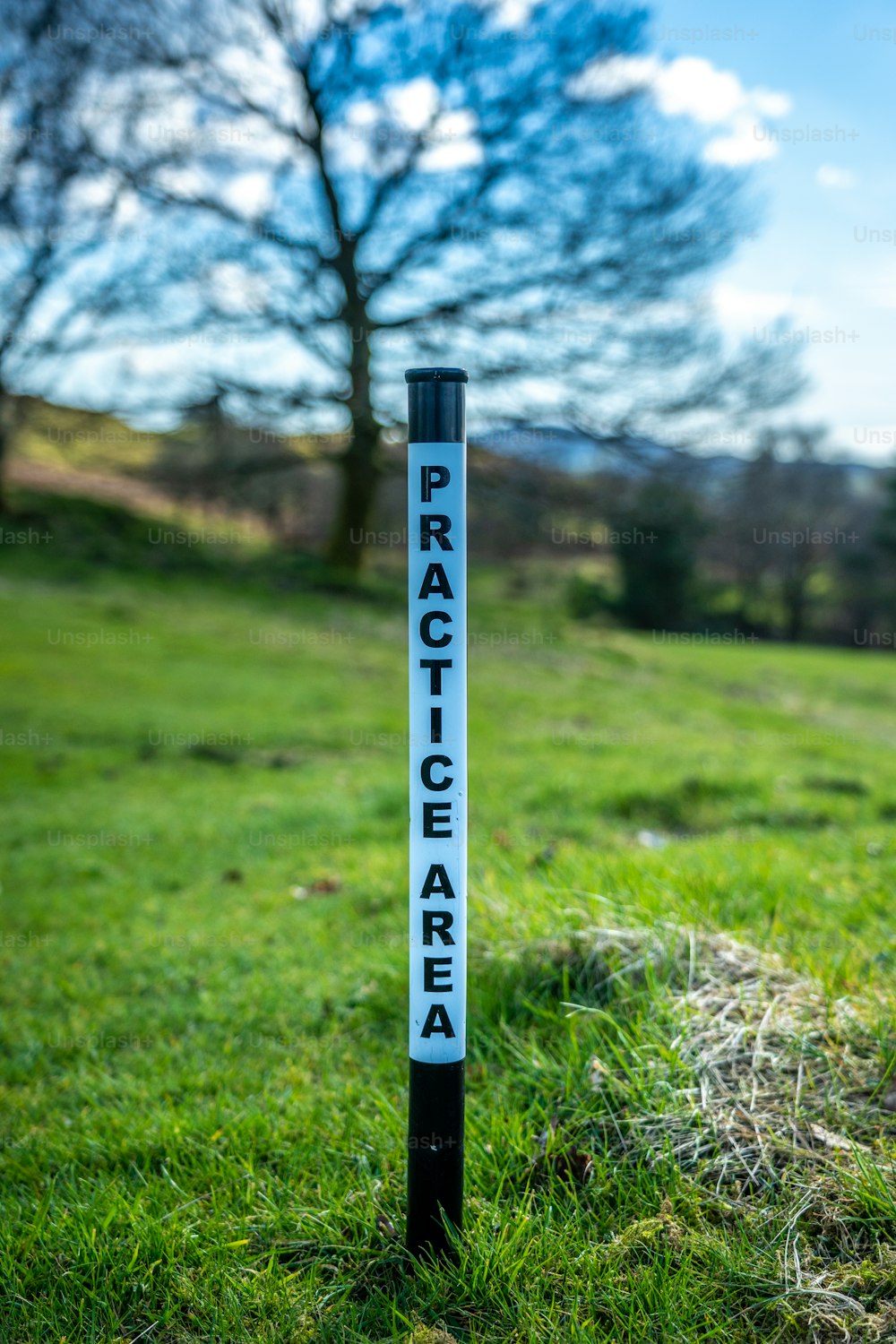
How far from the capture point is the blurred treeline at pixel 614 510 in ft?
63.5

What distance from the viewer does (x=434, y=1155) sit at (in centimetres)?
242

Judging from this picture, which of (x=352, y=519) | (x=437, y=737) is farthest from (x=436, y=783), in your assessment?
(x=352, y=519)

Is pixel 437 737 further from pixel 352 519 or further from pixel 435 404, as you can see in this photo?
pixel 352 519

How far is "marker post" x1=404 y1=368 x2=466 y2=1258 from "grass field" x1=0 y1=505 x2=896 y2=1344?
30cm

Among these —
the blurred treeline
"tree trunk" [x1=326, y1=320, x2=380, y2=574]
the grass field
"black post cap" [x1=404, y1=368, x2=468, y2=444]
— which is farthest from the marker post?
"tree trunk" [x1=326, y1=320, x2=380, y2=574]

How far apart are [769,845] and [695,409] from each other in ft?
46.5

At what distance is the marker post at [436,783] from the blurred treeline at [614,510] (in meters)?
15.5

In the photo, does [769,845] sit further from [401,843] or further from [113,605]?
[113,605]

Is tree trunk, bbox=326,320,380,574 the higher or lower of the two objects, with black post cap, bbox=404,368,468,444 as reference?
higher

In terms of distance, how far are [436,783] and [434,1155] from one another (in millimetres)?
928

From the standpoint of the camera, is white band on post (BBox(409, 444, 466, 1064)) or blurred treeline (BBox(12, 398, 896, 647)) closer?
white band on post (BBox(409, 444, 466, 1064))

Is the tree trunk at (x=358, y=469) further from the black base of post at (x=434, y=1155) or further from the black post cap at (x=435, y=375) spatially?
the black base of post at (x=434, y=1155)

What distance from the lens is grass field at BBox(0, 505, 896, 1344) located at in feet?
7.68

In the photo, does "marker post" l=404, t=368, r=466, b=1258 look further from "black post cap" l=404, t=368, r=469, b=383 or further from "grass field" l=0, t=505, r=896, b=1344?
"grass field" l=0, t=505, r=896, b=1344
